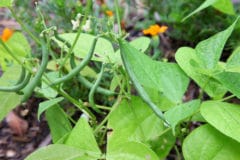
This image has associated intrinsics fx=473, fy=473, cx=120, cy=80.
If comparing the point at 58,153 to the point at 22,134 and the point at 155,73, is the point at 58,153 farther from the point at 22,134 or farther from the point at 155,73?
the point at 22,134

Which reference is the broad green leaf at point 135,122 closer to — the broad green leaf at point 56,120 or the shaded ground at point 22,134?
the broad green leaf at point 56,120

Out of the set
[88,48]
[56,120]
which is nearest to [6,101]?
[56,120]

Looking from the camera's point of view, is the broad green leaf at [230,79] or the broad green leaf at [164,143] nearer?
the broad green leaf at [230,79]

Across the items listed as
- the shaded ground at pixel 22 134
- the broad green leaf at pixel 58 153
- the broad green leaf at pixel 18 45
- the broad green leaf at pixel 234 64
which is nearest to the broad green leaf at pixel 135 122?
the broad green leaf at pixel 58 153

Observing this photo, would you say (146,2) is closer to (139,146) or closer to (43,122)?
(43,122)

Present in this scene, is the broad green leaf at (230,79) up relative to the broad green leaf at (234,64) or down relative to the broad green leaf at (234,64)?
down

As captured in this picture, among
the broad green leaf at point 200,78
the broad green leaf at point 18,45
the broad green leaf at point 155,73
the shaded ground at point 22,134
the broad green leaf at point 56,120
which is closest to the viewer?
the broad green leaf at point 155,73
